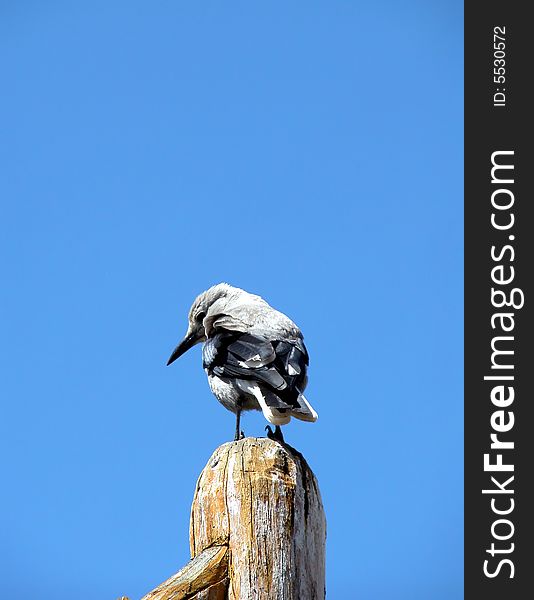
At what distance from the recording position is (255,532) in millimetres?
3723

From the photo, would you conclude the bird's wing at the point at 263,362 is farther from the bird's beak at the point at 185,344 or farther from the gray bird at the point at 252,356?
the bird's beak at the point at 185,344

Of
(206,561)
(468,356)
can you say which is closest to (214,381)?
(468,356)

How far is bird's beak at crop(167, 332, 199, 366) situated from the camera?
770 cm

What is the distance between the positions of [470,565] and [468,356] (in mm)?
1468

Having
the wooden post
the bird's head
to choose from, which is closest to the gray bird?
the bird's head

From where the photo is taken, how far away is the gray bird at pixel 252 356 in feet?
18.1

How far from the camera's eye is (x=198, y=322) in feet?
24.9

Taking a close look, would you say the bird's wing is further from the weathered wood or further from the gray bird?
the weathered wood

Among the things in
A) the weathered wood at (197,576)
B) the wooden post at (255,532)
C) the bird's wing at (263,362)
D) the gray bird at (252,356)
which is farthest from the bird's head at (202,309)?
the weathered wood at (197,576)

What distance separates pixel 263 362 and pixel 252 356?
0.15 metres

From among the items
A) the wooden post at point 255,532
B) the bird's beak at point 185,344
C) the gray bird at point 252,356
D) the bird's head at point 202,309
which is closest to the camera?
the wooden post at point 255,532

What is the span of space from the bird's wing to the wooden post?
1377 mm

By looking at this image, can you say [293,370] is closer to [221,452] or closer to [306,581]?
[221,452]

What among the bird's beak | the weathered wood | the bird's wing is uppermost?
the bird's beak
